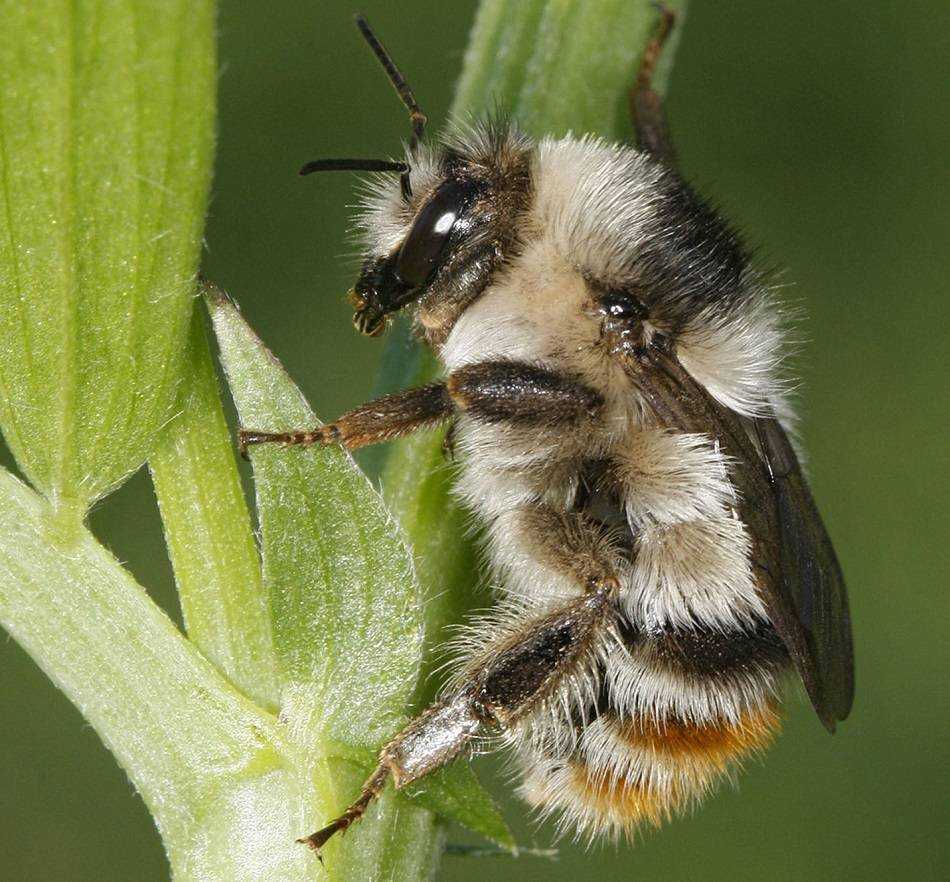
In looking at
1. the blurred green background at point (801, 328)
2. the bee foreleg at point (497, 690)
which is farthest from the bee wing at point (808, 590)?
the blurred green background at point (801, 328)

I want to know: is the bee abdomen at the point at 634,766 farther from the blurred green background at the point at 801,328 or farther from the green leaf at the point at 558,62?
the blurred green background at the point at 801,328

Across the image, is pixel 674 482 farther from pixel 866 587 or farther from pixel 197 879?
pixel 866 587

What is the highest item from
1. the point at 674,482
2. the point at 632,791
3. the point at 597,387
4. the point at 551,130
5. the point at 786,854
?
the point at 551,130

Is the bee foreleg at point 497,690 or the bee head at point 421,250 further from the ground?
the bee head at point 421,250

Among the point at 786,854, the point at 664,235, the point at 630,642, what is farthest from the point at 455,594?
the point at 786,854

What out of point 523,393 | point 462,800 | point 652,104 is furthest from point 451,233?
point 462,800
